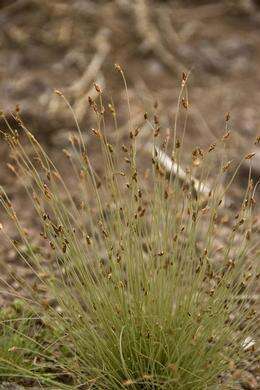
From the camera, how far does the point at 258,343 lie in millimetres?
2584

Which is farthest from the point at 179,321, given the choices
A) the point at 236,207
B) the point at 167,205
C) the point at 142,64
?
the point at 142,64

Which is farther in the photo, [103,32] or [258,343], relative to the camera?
[103,32]

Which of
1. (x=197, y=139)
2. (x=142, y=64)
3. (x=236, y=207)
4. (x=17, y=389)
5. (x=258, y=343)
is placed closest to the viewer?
(x=258, y=343)

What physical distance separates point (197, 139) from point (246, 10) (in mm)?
1337

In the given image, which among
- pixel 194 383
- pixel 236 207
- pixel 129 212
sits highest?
pixel 129 212

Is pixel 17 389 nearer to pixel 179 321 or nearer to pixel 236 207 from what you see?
pixel 179 321

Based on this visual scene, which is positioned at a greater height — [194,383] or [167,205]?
[167,205]

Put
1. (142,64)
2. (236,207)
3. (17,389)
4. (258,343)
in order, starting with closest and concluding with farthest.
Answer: (258,343)
(17,389)
(236,207)
(142,64)

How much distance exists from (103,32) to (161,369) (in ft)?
9.81

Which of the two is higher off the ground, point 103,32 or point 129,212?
point 129,212

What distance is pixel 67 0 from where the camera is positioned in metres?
5.29

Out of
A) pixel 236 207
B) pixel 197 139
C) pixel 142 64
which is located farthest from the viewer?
pixel 142 64

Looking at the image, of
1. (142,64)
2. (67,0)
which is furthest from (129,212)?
(67,0)

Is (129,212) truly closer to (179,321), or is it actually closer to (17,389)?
(179,321)
